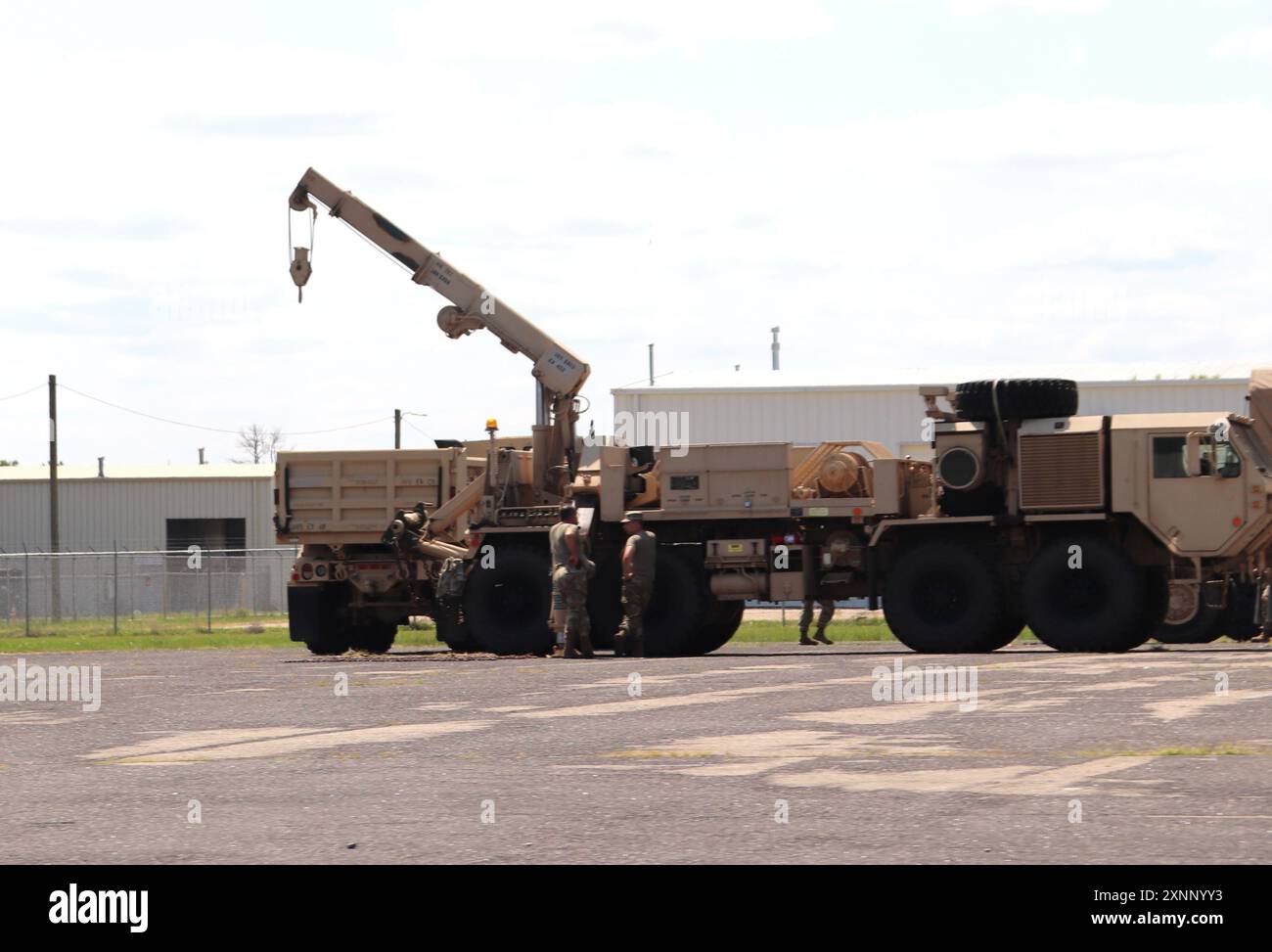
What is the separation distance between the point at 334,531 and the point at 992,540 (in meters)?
9.05

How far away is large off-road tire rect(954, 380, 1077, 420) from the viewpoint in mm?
25047

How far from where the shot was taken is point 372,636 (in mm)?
29828

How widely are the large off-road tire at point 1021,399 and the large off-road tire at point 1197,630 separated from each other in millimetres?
4317

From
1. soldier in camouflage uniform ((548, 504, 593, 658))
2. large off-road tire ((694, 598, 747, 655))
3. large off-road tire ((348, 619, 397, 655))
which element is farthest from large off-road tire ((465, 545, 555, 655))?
large off-road tire ((348, 619, 397, 655))

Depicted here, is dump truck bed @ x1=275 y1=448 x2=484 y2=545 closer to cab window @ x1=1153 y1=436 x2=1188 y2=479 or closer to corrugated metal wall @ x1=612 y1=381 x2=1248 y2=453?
cab window @ x1=1153 y1=436 x2=1188 y2=479

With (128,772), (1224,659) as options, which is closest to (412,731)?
(128,772)

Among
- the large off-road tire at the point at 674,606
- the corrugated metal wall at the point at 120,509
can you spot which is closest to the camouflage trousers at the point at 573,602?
the large off-road tire at the point at 674,606

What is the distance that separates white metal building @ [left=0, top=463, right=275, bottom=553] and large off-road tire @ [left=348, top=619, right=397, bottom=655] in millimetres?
45599

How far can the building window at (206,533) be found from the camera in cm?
7525

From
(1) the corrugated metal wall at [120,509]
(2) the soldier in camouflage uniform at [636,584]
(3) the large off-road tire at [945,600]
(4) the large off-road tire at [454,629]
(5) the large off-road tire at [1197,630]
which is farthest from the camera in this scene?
(1) the corrugated metal wall at [120,509]

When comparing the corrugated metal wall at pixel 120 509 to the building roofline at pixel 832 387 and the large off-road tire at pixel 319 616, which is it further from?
the large off-road tire at pixel 319 616
